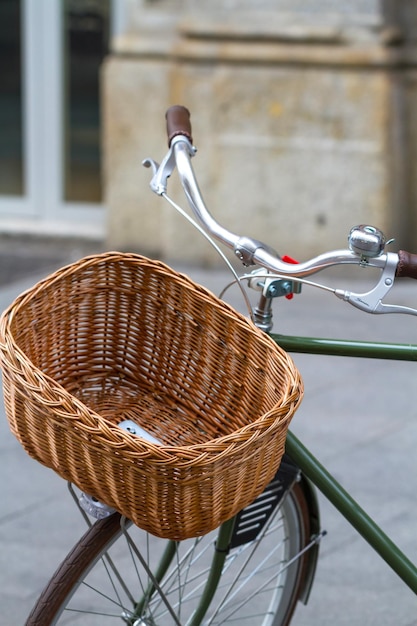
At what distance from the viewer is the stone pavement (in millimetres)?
3025

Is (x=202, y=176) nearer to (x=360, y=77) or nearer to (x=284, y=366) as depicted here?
(x=360, y=77)

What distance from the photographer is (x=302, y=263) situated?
6.11 ft

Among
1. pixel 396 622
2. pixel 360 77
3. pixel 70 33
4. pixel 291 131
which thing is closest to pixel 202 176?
pixel 291 131

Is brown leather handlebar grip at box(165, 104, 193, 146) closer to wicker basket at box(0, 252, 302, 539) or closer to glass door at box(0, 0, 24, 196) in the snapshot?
wicker basket at box(0, 252, 302, 539)

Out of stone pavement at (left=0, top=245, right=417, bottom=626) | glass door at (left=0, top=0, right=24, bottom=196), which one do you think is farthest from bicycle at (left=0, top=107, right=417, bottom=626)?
glass door at (left=0, top=0, right=24, bottom=196)

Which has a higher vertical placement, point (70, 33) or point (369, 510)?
point (70, 33)

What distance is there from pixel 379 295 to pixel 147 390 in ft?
1.88

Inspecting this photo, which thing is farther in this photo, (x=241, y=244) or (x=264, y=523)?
(x=264, y=523)

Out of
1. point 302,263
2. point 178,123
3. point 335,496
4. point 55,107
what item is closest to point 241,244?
point 302,263

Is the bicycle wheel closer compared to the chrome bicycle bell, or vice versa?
the chrome bicycle bell

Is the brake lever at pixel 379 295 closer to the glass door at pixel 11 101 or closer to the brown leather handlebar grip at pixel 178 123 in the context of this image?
the brown leather handlebar grip at pixel 178 123

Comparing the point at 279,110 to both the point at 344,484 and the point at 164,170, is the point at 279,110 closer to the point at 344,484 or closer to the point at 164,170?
the point at 344,484

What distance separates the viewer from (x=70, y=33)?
692 centimetres

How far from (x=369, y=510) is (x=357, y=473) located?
28 cm
